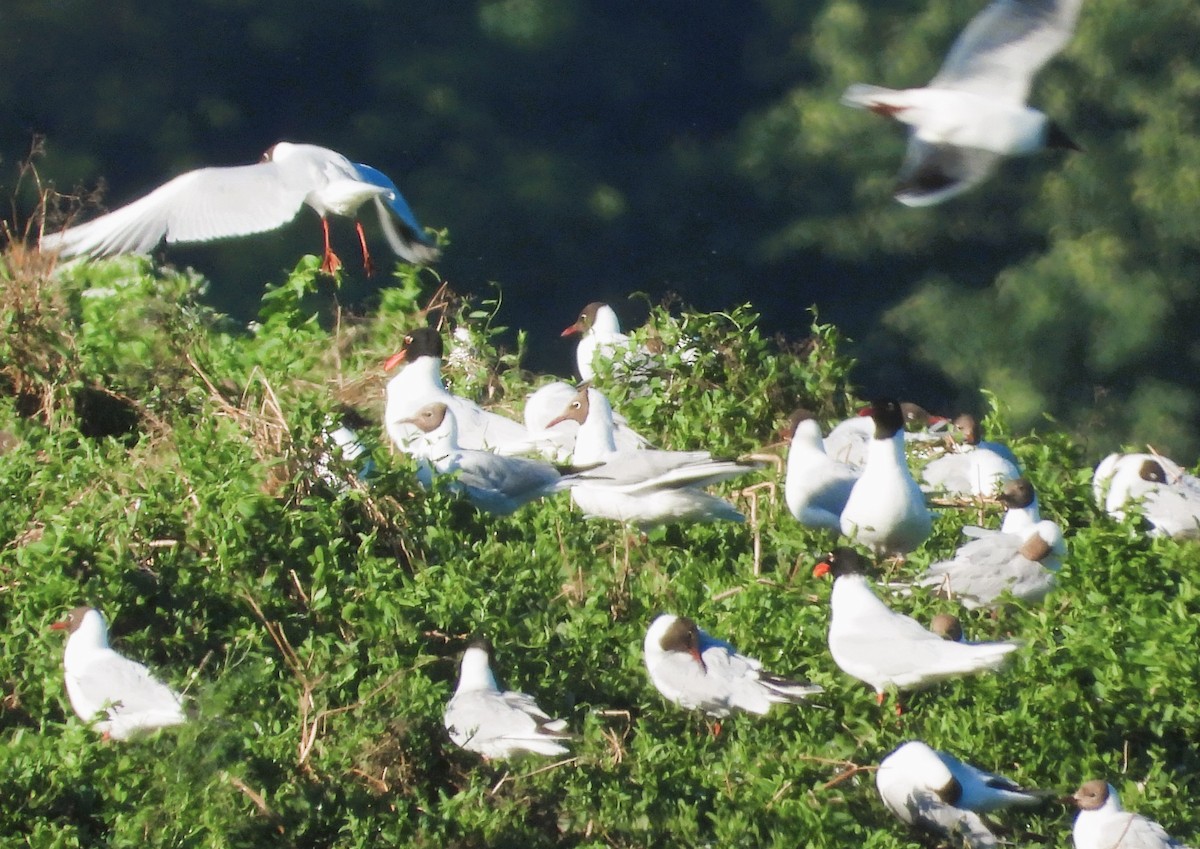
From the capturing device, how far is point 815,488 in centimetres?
573

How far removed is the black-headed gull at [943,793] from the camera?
13.2 ft

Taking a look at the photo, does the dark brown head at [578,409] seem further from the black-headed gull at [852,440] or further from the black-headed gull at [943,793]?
the black-headed gull at [943,793]

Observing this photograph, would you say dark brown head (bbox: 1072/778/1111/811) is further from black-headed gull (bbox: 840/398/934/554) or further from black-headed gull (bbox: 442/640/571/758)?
black-headed gull (bbox: 840/398/934/554)

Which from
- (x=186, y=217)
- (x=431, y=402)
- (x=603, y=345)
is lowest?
(x=603, y=345)

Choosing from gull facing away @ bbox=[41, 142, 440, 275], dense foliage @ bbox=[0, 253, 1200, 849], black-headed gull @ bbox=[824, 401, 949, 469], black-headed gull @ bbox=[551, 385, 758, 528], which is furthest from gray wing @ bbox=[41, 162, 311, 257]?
black-headed gull @ bbox=[824, 401, 949, 469]

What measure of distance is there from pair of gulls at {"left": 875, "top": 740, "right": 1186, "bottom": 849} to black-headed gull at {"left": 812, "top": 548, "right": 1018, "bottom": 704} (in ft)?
1.16

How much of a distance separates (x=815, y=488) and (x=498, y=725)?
1.87m

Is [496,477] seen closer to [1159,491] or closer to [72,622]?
[72,622]

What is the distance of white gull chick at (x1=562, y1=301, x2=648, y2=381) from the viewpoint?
6754 millimetres

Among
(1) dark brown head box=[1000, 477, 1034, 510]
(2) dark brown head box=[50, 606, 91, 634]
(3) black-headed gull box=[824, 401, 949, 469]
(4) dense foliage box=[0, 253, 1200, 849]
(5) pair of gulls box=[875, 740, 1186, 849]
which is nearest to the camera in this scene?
(4) dense foliage box=[0, 253, 1200, 849]

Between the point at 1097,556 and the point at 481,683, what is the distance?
1736 millimetres

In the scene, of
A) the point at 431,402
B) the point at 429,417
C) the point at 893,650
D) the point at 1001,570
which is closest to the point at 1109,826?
the point at 893,650

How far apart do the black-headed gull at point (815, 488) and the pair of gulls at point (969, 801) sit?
62.7 inches

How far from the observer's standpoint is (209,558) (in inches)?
183
